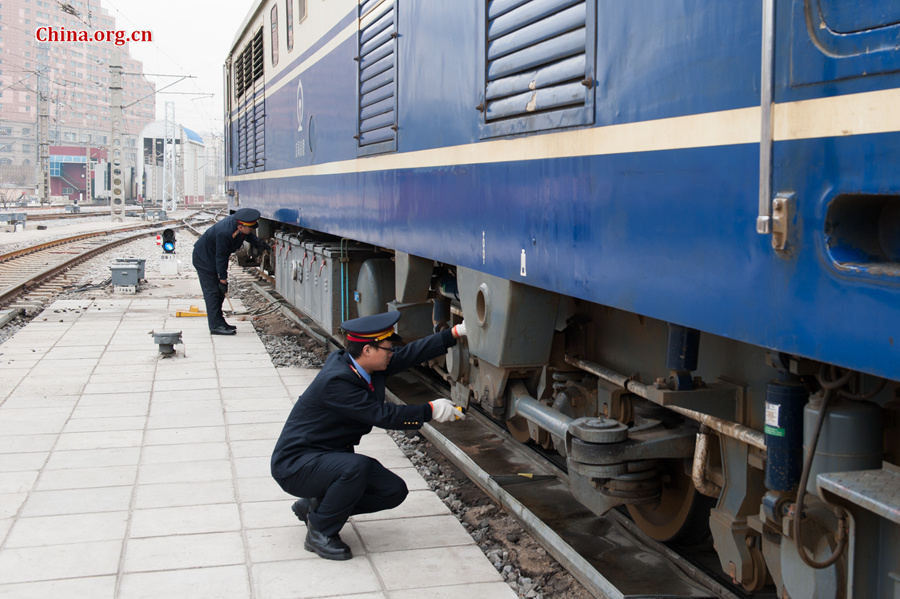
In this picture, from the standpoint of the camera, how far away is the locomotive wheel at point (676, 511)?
4148 millimetres

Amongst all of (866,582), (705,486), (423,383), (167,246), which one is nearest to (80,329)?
(423,383)

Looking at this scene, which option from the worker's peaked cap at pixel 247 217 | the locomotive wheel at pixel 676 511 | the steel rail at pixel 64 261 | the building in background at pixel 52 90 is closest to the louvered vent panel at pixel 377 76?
the locomotive wheel at pixel 676 511

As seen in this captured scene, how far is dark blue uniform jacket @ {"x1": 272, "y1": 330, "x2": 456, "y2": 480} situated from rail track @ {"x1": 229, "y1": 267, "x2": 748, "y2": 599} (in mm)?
864

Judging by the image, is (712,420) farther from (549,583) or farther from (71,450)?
(71,450)

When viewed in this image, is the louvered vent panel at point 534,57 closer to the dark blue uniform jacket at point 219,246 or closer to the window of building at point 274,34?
the window of building at point 274,34

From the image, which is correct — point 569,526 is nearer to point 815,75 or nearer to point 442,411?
point 442,411

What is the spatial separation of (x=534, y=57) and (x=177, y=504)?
3.19m

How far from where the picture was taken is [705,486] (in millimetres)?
3453

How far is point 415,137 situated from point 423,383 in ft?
11.8

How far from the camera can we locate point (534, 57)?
3.82 metres

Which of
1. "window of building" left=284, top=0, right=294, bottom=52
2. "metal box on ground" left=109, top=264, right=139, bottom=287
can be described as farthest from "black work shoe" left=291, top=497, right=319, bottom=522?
"metal box on ground" left=109, top=264, right=139, bottom=287

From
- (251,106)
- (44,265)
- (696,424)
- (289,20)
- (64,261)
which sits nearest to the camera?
(696,424)

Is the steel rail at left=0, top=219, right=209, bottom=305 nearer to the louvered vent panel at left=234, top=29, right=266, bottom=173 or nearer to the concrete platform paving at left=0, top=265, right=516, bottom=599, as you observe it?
the louvered vent panel at left=234, top=29, right=266, bottom=173

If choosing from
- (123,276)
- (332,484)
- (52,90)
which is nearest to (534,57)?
(332,484)
